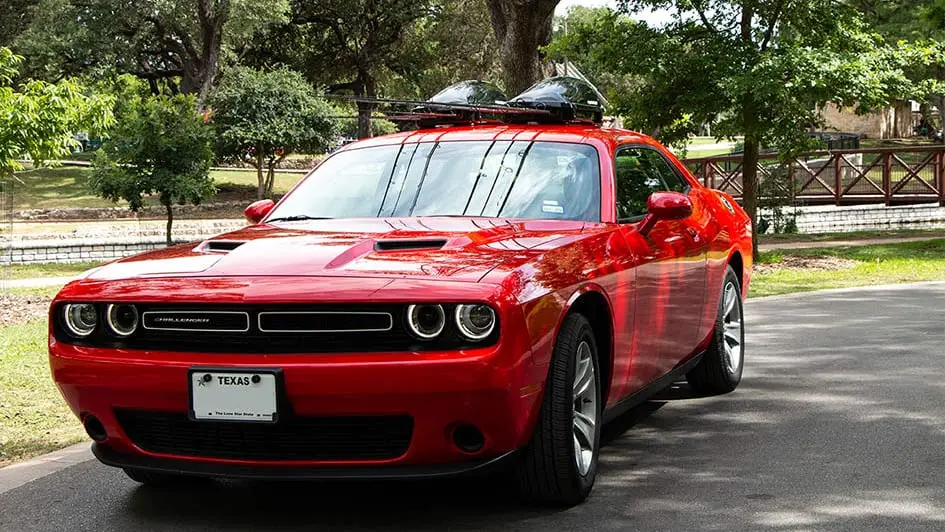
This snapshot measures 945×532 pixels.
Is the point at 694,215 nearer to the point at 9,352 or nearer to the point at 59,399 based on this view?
the point at 59,399

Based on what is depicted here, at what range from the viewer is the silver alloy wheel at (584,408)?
5.13m

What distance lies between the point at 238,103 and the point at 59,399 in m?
36.8

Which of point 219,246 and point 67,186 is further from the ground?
point 219,246

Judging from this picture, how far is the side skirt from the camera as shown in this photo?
5.71 m

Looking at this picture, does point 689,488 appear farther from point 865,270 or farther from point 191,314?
point 865,270

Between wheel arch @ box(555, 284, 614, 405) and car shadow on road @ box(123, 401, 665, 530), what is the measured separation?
63 cm

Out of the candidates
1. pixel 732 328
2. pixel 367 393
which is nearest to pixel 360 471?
pixel 367 393

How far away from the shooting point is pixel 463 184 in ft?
20.0

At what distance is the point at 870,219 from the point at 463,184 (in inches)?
963

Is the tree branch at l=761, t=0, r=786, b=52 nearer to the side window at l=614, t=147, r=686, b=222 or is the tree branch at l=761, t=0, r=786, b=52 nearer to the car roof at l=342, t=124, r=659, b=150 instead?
the side window at l=614, t=147, r=686, b=222

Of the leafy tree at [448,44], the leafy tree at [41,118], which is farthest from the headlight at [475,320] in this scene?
the leafy tree at [448,44]

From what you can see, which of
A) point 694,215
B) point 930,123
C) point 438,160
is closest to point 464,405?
point 438,160

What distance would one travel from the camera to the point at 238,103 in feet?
145

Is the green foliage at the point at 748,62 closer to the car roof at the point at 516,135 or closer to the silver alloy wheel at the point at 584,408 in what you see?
the car roof at the point at 516,135
